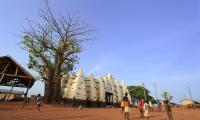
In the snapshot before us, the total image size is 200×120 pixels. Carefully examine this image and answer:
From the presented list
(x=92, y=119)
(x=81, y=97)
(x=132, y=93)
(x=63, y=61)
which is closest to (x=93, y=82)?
(x=81, y=97)

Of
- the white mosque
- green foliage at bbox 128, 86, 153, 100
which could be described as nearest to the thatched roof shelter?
the white mosque

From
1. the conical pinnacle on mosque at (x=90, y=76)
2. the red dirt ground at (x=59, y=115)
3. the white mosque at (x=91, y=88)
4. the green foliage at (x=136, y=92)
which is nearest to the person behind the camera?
the red dirt ground at (x=59, y=115)

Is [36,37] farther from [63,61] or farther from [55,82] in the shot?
[55,82]

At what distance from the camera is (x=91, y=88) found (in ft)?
133

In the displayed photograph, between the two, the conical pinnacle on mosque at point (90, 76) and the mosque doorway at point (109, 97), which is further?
the mosque doorway at point (109, 97)

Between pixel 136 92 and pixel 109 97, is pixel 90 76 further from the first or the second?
pixel 136 92

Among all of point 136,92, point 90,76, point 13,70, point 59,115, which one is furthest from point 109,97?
point 59,115

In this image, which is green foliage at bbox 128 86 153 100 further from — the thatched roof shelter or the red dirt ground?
the red dirt ground

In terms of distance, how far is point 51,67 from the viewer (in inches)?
1091

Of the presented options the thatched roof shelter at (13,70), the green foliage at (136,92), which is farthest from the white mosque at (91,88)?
the green foliage at (136,92)

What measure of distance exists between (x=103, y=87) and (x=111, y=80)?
4.02 m

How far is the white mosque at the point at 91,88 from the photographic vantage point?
126ft

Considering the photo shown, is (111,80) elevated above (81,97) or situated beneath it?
elevated above

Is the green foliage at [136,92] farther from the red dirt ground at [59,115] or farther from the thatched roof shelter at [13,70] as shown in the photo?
the red dirt ground at [59,115]
